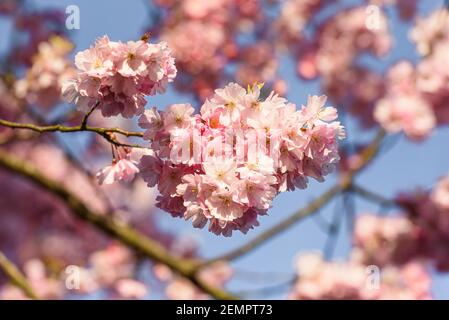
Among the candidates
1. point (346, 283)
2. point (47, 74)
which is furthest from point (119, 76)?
point (346, 283)

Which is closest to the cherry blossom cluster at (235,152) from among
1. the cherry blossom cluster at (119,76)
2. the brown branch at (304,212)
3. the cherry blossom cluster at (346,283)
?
the cherry blossom cluster at (119,76)

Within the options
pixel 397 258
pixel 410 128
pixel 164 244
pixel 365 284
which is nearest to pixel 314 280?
pixel 365 284

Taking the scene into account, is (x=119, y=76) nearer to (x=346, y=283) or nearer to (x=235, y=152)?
(x=235, y=152)

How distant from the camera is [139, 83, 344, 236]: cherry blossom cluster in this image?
64.0 inches

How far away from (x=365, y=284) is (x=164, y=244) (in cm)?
368

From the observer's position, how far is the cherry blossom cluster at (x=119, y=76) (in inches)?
67.8

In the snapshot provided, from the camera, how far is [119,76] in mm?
1750

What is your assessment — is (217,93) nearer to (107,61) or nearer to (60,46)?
(107,61)

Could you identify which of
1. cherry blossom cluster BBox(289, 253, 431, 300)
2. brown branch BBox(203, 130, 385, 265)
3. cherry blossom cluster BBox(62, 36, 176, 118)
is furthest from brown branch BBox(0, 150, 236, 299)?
cherry blossom cluster BBox(62, 36, 176, 118)

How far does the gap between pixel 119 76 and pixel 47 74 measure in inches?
116

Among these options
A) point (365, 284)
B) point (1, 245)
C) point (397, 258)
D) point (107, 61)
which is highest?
point (1, 245)

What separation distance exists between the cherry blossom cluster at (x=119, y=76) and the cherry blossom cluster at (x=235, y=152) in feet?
0.26

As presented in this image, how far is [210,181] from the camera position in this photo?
5.32ft
